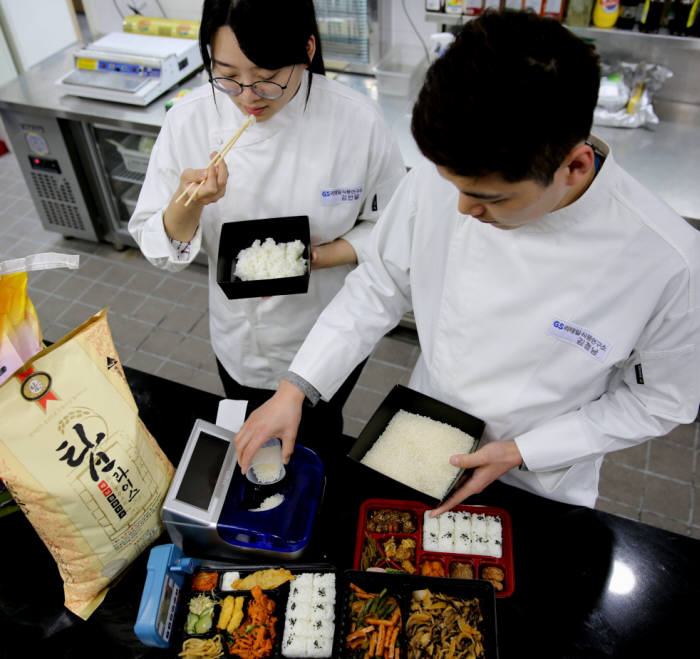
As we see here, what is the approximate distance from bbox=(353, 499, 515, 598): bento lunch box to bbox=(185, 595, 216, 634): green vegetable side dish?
332mm

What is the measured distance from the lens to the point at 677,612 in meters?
1.31

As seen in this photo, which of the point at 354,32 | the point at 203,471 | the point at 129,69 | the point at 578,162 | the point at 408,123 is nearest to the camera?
the point at 578,162

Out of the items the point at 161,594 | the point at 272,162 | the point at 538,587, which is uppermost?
the point at 272,162

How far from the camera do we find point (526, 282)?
1.30 m

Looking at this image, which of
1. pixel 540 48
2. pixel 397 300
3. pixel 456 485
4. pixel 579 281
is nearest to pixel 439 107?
pixel 540 48

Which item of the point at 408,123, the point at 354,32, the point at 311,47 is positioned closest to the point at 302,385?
the point at 311,47

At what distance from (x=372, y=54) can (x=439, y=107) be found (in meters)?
2.78

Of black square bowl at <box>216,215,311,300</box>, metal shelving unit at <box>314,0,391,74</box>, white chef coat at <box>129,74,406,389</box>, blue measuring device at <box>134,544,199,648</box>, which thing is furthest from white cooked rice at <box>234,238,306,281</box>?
metal shelving unit at <box>314,0,391,74</box>

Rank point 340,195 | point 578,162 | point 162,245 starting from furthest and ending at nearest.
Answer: point 340,195 → point 162,245 → point 578,162

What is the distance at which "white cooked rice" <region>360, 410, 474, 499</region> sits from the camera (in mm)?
1353

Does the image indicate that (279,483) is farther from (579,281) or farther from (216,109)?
(216,109)

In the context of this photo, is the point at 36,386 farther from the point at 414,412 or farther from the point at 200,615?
the point at 414,412

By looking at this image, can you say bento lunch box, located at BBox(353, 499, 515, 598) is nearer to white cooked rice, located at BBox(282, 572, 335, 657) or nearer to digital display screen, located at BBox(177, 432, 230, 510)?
white cooked rice, located at BBox(282, 572, 335, 657)

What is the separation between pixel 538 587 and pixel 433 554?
25 centimetres
